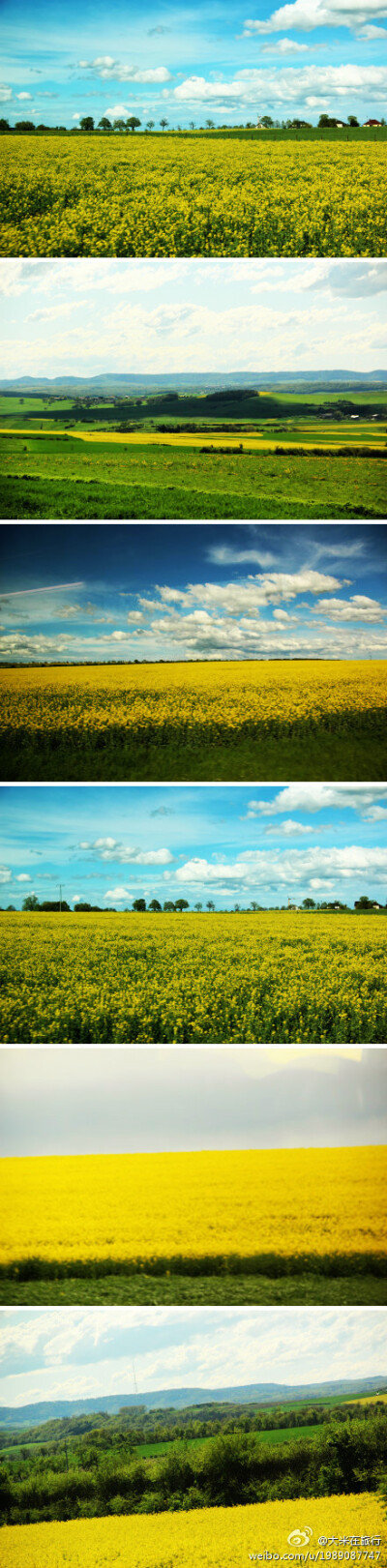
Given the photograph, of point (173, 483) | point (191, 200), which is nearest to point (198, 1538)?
point (173, 483)

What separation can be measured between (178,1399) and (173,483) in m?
4.21

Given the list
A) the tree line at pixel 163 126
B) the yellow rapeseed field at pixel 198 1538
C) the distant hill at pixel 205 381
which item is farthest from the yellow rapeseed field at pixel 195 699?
the yellow rapeseed field at pixel 198 1538

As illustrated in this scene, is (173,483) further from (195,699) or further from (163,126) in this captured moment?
(163,126)

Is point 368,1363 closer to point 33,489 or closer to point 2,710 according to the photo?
point 2,710

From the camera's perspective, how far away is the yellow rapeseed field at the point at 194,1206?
5.28 meters

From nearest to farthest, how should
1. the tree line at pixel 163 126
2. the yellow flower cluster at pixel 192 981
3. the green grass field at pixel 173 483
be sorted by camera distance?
the yellow flower cluster at pixel 192 981
the green grass field at pixel 173 483
the tree line at pixel 163 126

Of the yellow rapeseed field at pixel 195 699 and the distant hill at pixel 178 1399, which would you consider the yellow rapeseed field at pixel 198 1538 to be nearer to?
the distant hill at pixel 178 1399

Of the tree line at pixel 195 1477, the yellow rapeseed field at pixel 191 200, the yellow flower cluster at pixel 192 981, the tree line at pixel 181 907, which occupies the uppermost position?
the yellow rapeseed field at pixel 191 200

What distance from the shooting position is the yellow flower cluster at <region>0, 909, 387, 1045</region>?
5.49 metres

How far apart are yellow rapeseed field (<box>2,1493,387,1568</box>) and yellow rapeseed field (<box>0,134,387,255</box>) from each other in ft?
18.7

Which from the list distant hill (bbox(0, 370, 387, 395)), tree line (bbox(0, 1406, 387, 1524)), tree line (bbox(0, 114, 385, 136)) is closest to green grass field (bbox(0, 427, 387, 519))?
distant hill (bbox(0, 370, 387, 395))

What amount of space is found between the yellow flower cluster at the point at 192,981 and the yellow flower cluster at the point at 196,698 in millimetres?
925

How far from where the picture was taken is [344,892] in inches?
225

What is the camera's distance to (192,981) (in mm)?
5543
